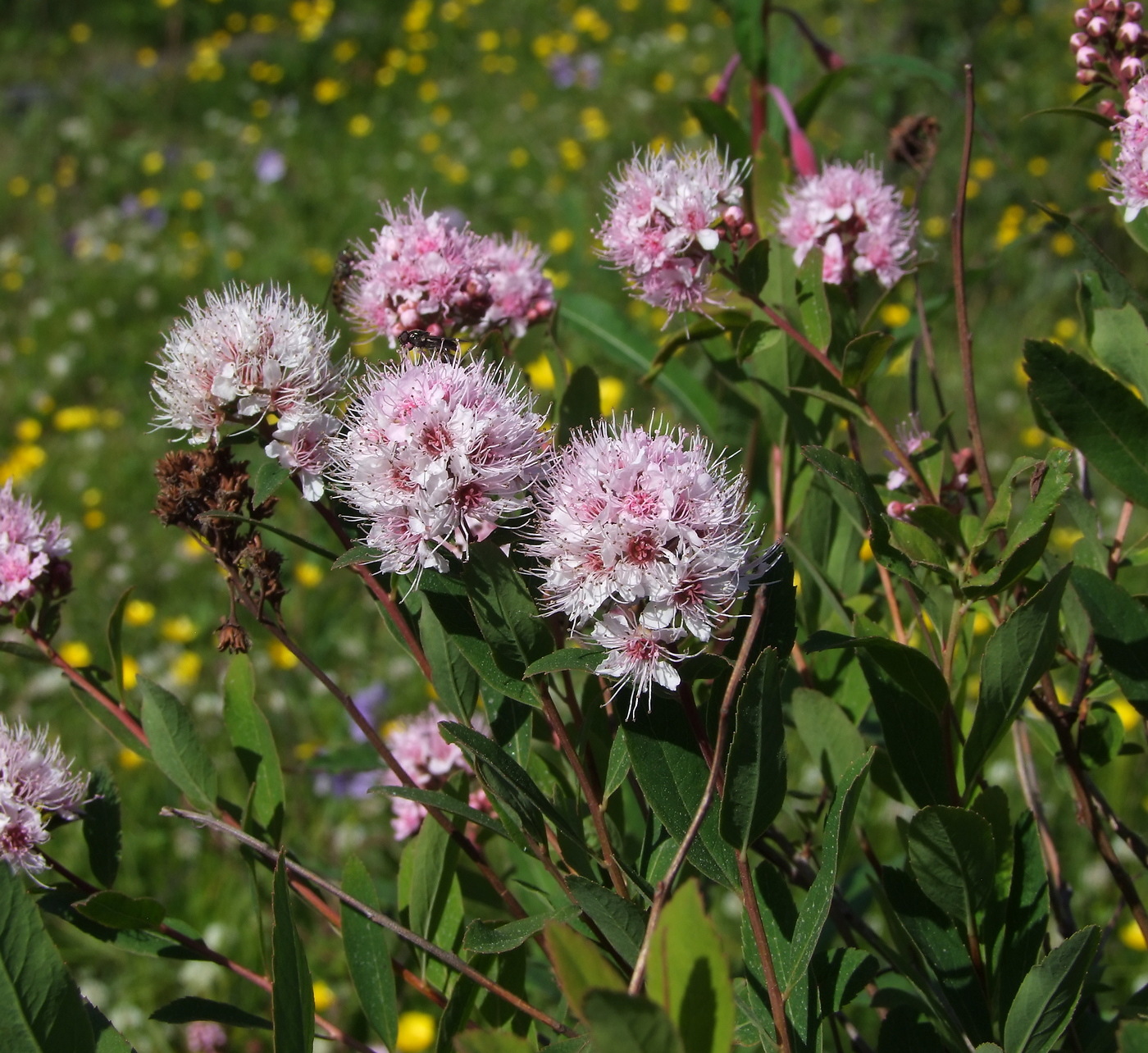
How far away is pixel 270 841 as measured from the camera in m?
0.99

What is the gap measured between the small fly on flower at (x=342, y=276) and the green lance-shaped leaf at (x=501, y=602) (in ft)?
1.26

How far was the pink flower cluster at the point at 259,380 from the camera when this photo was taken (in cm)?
79

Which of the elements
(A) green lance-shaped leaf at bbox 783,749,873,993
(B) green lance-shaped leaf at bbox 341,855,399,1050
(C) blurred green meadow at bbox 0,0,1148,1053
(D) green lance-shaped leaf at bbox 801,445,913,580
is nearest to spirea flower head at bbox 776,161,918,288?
(C) blurred green meadow at bbox 0,0,1148,1053

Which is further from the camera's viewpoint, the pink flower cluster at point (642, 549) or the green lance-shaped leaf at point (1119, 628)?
the green lance-shaped leaf at point (1119, 628)

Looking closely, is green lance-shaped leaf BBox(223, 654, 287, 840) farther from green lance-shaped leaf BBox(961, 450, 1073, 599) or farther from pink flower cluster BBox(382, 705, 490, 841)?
green lance-shaped leaf BBox(961, 450, 1073, 599)

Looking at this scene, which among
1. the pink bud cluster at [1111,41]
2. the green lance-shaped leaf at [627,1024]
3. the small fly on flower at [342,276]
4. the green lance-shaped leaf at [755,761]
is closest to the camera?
the green lance-shaped leaf at [627,1024]

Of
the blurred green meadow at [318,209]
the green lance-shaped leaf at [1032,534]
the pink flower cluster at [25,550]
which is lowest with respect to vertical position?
the green lance-shaped leaf at [1032,534]

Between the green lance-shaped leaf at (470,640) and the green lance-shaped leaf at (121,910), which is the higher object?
the green lance-shaped leaf at (470,640)

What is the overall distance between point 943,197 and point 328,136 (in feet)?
10.2

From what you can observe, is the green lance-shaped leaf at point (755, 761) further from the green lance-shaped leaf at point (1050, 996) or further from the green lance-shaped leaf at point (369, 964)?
the green lance-shaped leaf at point (369, 964)

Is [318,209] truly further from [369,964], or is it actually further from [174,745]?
[369,964]

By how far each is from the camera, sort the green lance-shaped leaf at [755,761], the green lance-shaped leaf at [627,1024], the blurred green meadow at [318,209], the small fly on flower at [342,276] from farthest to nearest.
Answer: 1. the blurred green meadow at [318,209]
2. the small fly on flower at [342,276]
3. the green lance-shaped leaf at [755,761]
4. the green lance-shaped leaf at [627,1024]

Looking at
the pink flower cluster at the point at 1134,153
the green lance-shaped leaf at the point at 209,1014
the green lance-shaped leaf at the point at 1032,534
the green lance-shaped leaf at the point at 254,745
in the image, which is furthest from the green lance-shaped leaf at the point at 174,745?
the pink flower cluster at the point at 1134,153

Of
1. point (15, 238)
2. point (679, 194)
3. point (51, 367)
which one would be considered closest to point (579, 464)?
point (679, 194)
